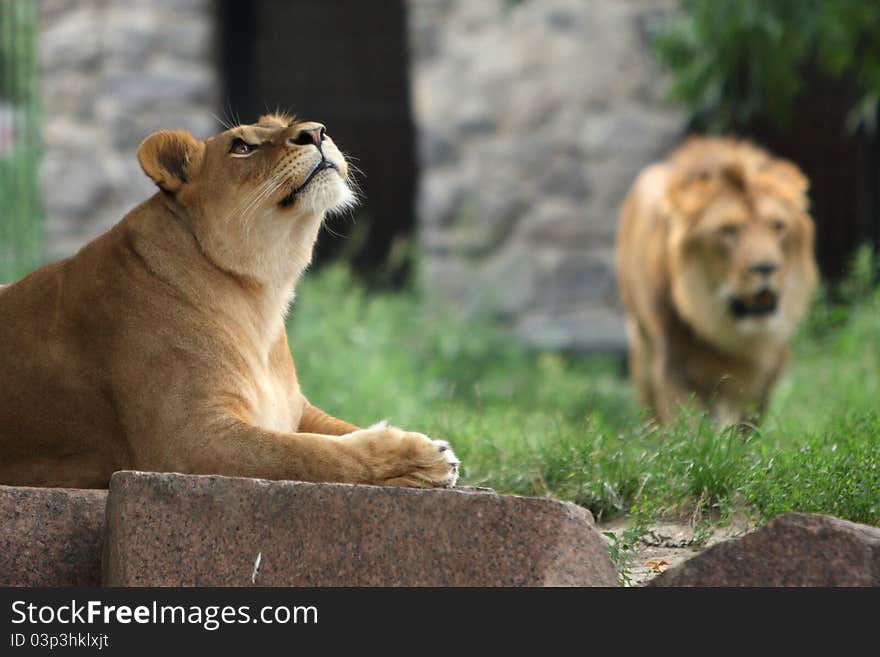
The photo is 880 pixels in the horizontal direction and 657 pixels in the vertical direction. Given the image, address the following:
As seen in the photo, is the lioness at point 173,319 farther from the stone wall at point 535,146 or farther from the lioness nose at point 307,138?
the stone wall at point 535,146

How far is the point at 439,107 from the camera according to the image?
34.4 ft

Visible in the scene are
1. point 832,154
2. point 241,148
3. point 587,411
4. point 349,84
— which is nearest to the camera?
point 241,148

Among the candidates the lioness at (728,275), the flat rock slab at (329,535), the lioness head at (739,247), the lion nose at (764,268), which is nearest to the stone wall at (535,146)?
the lioness at (728,275)

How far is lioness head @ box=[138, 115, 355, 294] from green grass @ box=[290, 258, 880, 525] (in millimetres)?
1208

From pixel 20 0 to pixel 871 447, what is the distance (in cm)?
868

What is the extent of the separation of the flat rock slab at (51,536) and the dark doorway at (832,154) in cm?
822

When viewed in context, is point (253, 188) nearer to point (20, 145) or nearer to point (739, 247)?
point (739, 247)

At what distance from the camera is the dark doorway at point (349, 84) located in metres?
11.3

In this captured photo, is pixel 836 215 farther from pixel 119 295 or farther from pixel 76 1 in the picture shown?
pixel 119 295

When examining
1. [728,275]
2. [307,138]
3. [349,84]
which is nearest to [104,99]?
[349,84]

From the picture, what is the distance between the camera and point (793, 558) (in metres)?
2.99

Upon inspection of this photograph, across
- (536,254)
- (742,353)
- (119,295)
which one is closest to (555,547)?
(119,295)

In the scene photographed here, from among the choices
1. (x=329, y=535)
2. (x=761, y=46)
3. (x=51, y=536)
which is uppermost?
(x=761, y=46)

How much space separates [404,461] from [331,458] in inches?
6.2
